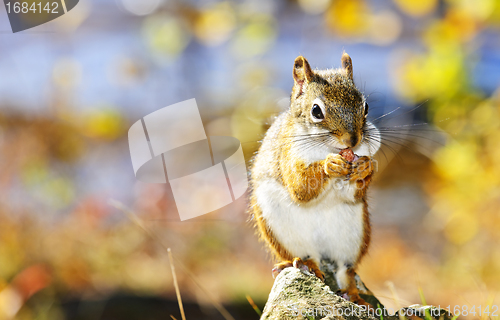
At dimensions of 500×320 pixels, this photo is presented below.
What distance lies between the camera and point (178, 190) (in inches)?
178

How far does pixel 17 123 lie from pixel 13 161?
0.61 m

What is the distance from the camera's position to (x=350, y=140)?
146 cm

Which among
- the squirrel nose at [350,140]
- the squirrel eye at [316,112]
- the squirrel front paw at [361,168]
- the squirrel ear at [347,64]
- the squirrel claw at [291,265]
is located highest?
the squirrel ear at [347,64]

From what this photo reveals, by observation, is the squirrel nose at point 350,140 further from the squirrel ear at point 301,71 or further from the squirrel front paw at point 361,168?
the squirrel ear at point 301,71

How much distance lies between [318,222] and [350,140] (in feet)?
1.49

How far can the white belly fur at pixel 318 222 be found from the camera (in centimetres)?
173

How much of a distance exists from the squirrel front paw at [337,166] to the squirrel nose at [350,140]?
73 millimetres

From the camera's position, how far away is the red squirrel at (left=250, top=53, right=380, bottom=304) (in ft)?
5.06

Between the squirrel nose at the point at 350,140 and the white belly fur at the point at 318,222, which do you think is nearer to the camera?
the squirrel nose at the point at 350,140

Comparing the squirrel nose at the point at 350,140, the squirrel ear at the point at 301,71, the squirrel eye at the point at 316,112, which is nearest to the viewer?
the squirrel nose at the point at 350,140

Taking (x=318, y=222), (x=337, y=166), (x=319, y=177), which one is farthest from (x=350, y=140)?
(x=318, y=222)

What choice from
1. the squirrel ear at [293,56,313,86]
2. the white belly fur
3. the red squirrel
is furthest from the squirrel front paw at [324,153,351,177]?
the squirrel ear at [293,56,313,86]

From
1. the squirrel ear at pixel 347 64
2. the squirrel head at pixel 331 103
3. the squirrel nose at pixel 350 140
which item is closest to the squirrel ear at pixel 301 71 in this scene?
the squirrel head at pixel 331 103

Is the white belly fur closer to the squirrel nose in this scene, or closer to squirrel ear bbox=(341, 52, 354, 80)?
the squirrel nose
